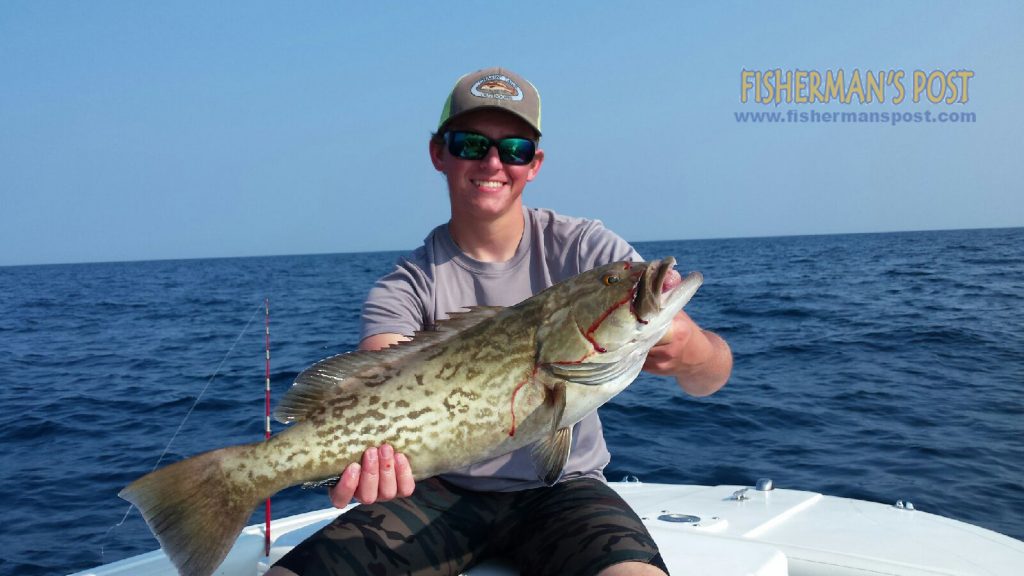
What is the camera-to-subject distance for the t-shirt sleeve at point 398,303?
11.6ft

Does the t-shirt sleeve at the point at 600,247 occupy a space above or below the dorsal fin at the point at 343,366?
above

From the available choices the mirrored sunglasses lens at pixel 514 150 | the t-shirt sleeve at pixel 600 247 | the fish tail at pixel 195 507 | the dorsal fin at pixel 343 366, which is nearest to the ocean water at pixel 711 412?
the fish tail at pixel 195 507

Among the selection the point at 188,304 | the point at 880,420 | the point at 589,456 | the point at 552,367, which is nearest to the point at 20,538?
the point at 589,456

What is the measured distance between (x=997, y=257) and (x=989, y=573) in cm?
4511

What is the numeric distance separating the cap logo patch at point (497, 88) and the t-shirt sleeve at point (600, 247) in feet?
2.52

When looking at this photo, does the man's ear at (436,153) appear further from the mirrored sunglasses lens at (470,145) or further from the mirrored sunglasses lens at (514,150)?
the mirrored sunglasses lens at (514,150)

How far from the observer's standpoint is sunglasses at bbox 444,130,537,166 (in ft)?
11.9

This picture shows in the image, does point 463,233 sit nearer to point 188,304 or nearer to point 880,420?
point 880,420

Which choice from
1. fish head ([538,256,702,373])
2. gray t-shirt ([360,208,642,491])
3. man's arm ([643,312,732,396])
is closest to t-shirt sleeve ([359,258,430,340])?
gray t-shirt ([360,208,642,491])

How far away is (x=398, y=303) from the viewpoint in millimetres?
3650

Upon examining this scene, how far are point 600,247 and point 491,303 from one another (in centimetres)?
61

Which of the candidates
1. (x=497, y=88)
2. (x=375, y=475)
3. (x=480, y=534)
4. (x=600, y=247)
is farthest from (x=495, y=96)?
(x=480, y=534)

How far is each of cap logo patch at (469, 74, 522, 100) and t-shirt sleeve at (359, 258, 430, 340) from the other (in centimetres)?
92

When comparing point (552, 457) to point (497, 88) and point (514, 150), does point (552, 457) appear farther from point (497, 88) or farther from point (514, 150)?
point (497, 88)
